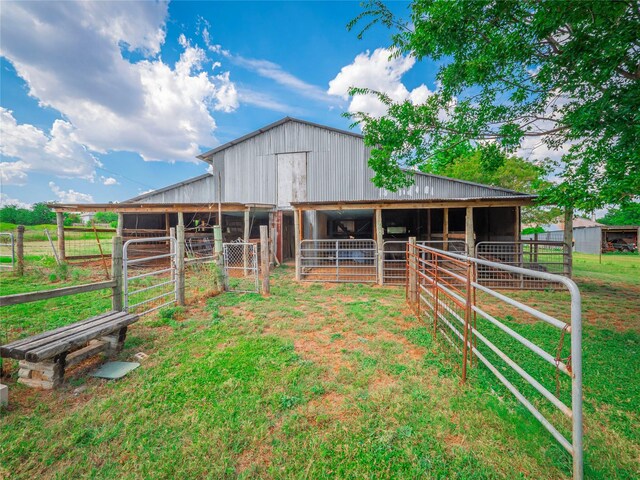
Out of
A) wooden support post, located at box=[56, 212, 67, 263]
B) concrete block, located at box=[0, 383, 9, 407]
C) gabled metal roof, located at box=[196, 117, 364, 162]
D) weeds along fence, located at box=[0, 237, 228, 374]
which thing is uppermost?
gabled metal roof, located at box=[196, 117, 364, 162]

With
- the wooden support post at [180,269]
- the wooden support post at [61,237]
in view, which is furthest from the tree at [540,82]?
→ the wooden support post at [61,237]

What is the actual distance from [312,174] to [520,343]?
11799mm

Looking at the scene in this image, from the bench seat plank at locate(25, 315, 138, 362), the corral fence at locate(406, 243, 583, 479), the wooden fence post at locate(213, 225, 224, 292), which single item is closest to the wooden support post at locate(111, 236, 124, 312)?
the bench seat plank at locate(25, 315, 138, 362)

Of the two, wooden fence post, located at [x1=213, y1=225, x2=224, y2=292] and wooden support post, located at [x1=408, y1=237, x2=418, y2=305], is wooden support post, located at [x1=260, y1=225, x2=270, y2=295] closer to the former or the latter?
wooden fence post, located at [x1=213, y1=225, x2=224, y2=292]

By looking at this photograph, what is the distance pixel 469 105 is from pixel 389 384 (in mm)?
6926

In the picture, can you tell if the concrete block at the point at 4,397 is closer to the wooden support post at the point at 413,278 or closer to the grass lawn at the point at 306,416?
the grass lawn at the point at 306,416

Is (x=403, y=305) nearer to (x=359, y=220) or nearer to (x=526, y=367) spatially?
(x=526, y=367)

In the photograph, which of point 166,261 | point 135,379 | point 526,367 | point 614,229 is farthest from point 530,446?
point 614,229

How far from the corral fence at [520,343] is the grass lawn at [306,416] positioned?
244 millimetres

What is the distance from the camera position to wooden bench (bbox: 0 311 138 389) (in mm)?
2656

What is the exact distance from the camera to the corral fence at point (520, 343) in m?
1.64

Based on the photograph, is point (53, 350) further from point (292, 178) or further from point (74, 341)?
point (292, 178)

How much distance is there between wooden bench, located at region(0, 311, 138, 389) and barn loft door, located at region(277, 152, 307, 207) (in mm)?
11246

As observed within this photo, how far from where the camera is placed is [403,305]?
19.6 feet
